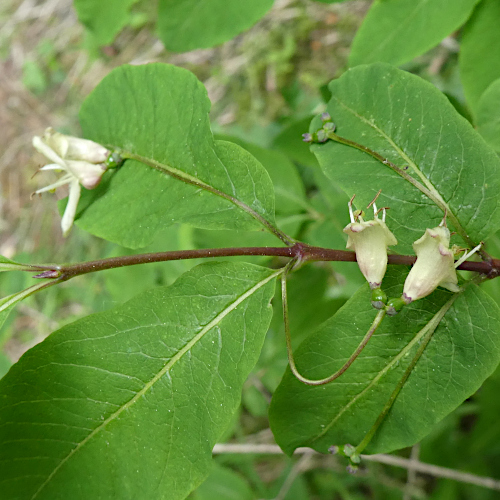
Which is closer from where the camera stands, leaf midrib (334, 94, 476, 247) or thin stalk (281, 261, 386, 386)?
thin stalk (281, 261, 386, 386)

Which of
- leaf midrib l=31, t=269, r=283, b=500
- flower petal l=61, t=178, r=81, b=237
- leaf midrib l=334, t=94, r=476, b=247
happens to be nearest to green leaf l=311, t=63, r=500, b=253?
leaf midrib l=334, t=94, r=476, b=247

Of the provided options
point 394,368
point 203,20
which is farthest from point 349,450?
point 203,20

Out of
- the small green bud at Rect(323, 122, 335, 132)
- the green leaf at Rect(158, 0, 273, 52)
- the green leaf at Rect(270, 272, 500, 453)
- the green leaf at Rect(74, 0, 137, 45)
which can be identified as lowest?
the green leaf at Rect(270, 272, 500, 453)

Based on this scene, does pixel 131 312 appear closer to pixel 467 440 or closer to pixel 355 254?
pixel 355 254

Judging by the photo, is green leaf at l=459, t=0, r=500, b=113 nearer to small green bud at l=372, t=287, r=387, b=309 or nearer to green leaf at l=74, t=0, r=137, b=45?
small green bud at l=372, t=287, r=387, b=309

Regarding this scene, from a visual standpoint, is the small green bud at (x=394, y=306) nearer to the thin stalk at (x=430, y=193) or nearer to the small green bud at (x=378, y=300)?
the small green bud at (x=378, y=300)

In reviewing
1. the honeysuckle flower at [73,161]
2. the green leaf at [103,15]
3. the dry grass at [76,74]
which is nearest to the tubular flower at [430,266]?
the honeysuckle flower at [73,161]

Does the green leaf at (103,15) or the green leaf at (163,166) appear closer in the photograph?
the green leaf at (163,166)
